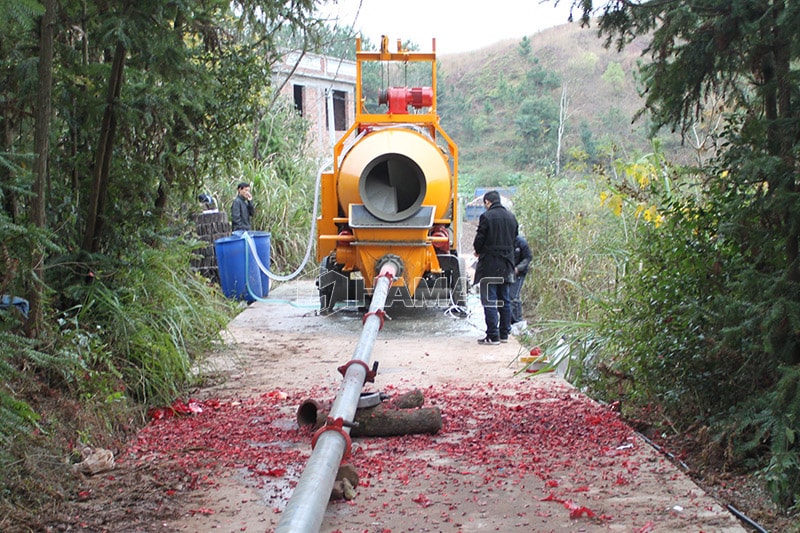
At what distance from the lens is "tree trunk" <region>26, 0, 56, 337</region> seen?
17.4 feet

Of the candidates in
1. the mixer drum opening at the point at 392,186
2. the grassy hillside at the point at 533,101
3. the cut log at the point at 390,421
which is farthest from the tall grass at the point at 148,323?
the grassy hillside at the point at 533,101

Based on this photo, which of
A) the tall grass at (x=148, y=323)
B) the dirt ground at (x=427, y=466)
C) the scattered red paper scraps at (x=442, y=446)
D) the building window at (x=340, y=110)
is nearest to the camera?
the dirt ground at (x=427, y=466)

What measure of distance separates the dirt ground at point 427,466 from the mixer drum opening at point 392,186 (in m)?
2.74

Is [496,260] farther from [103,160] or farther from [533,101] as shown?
[533,101]

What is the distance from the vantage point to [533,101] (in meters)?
37.5

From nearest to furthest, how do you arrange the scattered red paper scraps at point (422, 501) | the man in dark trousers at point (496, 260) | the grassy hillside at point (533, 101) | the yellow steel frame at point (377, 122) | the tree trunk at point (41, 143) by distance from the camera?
the scattered red paper scraps at point (422, 501)
the tree trunk at point (41, 143)
the man in dark trousers at point (496, 260)
the yellow steel frame at point (377, 122)
the grassy hillside at point (533, 101)

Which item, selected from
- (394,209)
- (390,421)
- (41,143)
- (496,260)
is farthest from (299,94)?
(390,421)

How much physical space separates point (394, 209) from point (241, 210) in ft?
12.1

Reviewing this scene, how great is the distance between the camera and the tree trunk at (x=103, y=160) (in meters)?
6.25

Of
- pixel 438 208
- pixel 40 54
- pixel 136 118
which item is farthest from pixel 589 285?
pixel 40 54

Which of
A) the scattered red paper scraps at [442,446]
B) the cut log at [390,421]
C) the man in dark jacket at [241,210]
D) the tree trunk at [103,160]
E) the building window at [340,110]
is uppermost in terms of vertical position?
the building window at [340,110]

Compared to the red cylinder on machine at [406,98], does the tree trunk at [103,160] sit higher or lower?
lower

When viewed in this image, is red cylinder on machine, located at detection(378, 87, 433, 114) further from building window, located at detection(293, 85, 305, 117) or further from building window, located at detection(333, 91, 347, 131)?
building window, located at detection(333, 91, 347, 131)

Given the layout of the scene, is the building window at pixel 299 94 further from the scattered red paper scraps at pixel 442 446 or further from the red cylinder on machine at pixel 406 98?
the scattered red paper scraps at pixel 442 446
